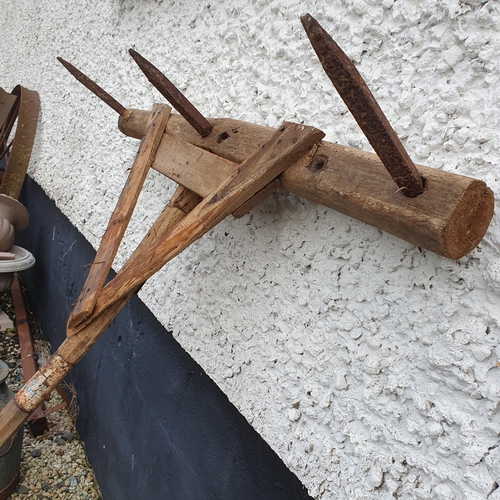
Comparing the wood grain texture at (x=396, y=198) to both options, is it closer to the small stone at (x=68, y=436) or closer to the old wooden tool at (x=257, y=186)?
A: the old wooden tool at (x=257, y=186)

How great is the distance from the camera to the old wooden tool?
34.2 inches

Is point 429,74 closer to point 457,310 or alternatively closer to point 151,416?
point 457,310

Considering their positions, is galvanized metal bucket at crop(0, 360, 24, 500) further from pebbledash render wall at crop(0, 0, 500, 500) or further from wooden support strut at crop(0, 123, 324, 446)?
wooden support strut at crop(0, 123, 324, 446)

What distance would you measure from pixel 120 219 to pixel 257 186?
0.49 m

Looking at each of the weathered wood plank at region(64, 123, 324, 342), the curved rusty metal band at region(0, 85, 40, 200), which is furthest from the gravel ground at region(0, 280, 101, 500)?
the weathered wood plank at region(64, 123, 324, 342)

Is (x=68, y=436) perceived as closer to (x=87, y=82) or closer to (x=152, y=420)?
(x=152, y=420)

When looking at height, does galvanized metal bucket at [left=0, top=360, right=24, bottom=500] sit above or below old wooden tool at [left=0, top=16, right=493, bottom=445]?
below

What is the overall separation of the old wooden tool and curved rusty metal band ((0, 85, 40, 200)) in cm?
226

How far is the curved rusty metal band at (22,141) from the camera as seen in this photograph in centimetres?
357

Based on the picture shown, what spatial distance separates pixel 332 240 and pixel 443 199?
1.42ft

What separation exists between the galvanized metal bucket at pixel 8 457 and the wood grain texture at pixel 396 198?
213 centimetres

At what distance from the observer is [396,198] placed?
949 millimetres

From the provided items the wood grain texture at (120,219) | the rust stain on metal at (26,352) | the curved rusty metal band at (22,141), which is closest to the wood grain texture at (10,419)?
the wood grain texture at (120,219)

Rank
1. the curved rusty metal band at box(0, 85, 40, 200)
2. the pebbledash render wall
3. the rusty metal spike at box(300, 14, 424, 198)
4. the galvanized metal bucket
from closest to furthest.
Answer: the rusty metal spike at box(300, 14, 424, 198)
the pebbledash render wall
the galvanized metal bucket
the curved rusty metal band at box(0, 85, 40, 200)
